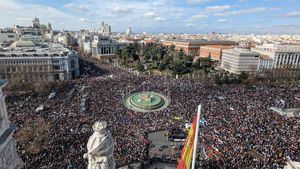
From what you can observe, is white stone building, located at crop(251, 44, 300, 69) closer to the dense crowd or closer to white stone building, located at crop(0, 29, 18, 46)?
the dense crowd

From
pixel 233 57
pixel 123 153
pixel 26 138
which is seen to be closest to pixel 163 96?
pixel 123 153

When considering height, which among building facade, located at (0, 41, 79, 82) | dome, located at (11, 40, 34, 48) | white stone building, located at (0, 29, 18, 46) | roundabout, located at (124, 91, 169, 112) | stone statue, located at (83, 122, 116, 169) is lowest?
roundabout, located at (124, 91, 169, 112)

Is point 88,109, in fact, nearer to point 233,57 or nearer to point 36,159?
point 36,159

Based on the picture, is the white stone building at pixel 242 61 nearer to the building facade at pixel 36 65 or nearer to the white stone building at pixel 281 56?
the white stone building at pixel 281 56

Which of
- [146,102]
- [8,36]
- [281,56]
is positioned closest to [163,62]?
[146,102]

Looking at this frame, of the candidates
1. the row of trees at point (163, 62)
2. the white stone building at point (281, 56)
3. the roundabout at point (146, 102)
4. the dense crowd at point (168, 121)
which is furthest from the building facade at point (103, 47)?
the white stone building at point (281, 56)

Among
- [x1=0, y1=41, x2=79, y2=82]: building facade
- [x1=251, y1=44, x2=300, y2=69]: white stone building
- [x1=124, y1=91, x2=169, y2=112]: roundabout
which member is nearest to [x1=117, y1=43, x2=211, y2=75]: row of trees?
[x1=0, y1=41, x2=79, y2=82]: building facade
